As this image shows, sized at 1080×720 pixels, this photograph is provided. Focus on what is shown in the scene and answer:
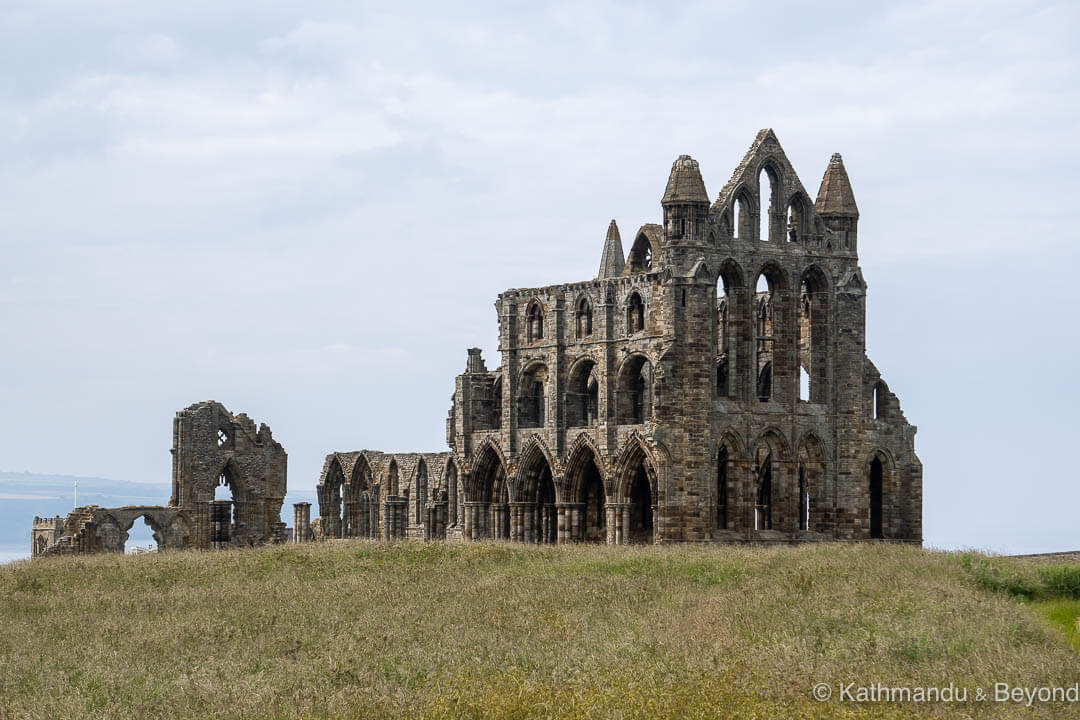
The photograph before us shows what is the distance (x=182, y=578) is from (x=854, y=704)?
73.0ft

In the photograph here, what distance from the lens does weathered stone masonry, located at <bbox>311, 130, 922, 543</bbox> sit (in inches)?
2130

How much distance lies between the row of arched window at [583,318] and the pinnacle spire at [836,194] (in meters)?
8.05

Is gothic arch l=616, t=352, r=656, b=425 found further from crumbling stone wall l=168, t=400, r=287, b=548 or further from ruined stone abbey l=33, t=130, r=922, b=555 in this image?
crumbling stone wall l=168, t=400, r=287, b=548

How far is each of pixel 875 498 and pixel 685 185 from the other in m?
14.7

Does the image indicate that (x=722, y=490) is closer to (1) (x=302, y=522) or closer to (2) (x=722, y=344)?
(2) (x=722, y=344)

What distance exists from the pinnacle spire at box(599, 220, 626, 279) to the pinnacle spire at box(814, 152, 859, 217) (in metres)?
8.72

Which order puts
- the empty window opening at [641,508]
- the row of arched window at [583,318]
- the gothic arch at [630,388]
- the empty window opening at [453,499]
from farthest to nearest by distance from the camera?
the empty window opening at [453,499] → the empty window opening at [641,508] → the row of arched window at [583,318] → the gothic arch at [630,388]

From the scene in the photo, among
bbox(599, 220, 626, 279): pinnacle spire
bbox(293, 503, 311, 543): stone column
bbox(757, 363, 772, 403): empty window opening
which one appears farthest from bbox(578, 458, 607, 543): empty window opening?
bbox(293, 503, 311, 543): stone column

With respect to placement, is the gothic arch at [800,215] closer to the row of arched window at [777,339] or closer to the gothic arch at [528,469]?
the row of arched window at [777,339]

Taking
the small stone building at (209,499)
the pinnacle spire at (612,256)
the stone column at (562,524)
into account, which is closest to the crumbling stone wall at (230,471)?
the small stone building at (209,499)

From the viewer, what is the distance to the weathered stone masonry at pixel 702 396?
54094 millimetres

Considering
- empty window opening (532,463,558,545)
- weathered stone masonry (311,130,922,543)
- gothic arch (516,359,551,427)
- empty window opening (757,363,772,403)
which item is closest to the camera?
weathered stone masonry (311,130,922,543)

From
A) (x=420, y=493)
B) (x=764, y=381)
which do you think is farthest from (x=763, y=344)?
(x=420, y=493)

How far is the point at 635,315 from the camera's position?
56.6 m
